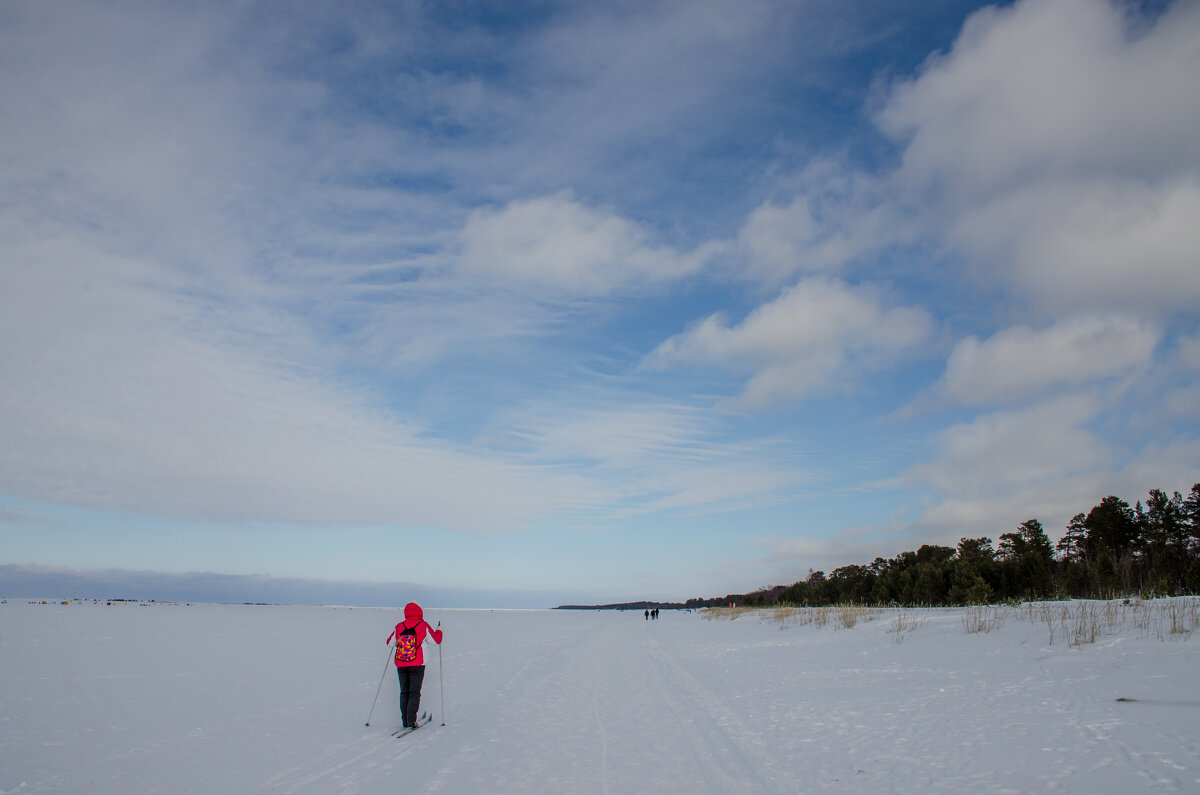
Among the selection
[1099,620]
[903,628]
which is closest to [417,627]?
[1099,620]

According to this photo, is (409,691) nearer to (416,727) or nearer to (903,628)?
(416,727)

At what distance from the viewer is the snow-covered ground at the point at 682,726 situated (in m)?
6.64

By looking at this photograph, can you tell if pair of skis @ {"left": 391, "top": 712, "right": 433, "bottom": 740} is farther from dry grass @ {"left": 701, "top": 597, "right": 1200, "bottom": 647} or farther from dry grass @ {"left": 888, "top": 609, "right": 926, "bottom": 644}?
dry grass @ {"left": 888, "top": 609, "right": 926, "bottom": 644}

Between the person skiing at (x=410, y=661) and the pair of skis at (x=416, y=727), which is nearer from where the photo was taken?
the pair of skis at (x=416, y=727)

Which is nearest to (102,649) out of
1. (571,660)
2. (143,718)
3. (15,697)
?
(15,697)

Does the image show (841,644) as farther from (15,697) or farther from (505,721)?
(15,697)

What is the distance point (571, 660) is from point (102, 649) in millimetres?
17665

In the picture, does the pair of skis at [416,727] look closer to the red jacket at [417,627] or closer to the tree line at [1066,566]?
the red jacket at [417,627]

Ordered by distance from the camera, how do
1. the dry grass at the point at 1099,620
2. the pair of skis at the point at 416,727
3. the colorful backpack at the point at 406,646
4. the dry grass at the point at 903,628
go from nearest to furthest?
the pair of skis at the point at 416,727 → the colorful backpack at the point at 406,646 → the dry grass at the point at 1099,620 → the dry grass at the point at 903,628

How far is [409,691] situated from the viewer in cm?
1045

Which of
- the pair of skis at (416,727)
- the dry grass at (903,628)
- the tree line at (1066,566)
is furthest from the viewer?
the tree line at (1066,566)

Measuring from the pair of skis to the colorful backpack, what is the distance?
103cm

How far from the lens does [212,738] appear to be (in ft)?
32.9

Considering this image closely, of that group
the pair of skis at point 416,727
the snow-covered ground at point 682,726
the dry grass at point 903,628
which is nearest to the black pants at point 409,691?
the pair of skis at point 416,727
